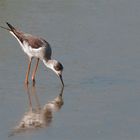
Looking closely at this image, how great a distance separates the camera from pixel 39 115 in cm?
1126

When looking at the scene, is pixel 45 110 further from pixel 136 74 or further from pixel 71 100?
pixel 136 74

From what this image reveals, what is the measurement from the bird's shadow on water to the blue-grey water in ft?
0.28

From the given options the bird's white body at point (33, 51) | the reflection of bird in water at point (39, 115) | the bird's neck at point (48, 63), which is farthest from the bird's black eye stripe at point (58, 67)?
the reflection of bird in water at point (39, 115)

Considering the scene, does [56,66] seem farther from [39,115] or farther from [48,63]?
[39,115]

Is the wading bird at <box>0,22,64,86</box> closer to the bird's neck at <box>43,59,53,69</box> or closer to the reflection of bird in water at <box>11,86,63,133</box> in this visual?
the bird's neck at <box>43,59,53,69</box>

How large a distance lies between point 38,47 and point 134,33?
→ 3.49 meters

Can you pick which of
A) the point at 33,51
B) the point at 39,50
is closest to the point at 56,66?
the point at 39,50

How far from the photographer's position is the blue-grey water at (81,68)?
34.7 ft

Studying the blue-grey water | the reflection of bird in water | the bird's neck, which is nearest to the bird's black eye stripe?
the bird's neck

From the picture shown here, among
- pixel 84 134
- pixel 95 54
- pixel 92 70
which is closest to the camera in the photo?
pixel 84 134

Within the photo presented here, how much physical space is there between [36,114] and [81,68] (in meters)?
2.67

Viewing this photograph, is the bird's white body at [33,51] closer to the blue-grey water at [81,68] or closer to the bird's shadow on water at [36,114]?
the blue-grey water at [81,68]

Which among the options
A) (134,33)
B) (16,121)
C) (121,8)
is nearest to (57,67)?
(16,121)

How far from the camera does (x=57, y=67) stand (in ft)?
42.9
